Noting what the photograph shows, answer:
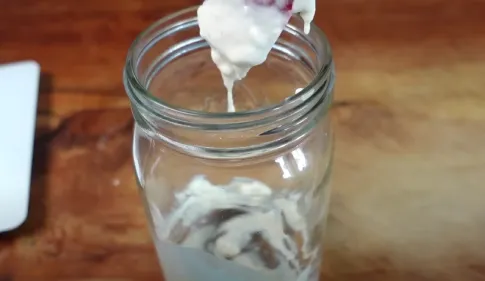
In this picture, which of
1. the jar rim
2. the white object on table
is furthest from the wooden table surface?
the jar rim

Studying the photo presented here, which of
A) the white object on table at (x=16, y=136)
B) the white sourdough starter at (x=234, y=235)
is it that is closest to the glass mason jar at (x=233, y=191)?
the white sourdough starter at (x=234, y=235)

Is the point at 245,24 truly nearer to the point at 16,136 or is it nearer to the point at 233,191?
the point at 233,191

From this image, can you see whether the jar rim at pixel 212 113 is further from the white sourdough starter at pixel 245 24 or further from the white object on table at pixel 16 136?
the white object on table at pixel 16 136

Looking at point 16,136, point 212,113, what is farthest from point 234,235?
point 16,136

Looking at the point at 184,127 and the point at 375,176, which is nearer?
the point at 184,127

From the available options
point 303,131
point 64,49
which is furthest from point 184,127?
point 64,49

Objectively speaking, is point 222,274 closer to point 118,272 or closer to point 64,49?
point 118,272
